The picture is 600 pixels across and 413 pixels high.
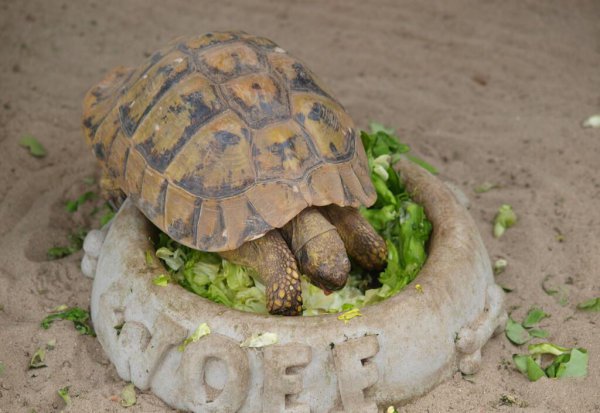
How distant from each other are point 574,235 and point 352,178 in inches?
65.6

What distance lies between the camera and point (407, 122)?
5.50 metres

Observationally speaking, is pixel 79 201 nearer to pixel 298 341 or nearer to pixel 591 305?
pixel 298 341

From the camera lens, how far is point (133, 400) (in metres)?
3.22

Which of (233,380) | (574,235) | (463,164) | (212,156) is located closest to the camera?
(233,380)

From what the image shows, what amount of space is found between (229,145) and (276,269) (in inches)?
22.4

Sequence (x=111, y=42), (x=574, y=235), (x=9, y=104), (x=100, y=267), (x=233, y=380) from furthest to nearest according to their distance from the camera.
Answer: (x=111, y=42)
(x=9, y=104)
(x=574, y=235)
(x=100, y=267)
(x=233, y=380)

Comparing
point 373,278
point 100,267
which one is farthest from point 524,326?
point 100,267

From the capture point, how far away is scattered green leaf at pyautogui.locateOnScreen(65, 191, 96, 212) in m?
4.55

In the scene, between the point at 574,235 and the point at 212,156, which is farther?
the point at 574,235

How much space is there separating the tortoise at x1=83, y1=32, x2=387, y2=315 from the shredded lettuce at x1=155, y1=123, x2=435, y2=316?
0.36 feet

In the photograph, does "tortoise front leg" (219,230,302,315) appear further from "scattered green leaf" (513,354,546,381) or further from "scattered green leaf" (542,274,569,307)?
"scattered green leaf" (542,274,569,307)

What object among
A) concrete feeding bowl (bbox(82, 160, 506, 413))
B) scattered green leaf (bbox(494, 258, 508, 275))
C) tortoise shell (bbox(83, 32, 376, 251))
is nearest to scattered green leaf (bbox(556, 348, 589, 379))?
concrete feeding bowl (bbox(82, 160, 506, 413))

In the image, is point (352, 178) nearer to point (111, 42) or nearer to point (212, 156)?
point (212, 156)

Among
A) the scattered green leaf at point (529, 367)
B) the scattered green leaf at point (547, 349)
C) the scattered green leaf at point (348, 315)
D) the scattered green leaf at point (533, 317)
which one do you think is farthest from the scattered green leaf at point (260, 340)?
the scattered green leaf at point (533, 317)
